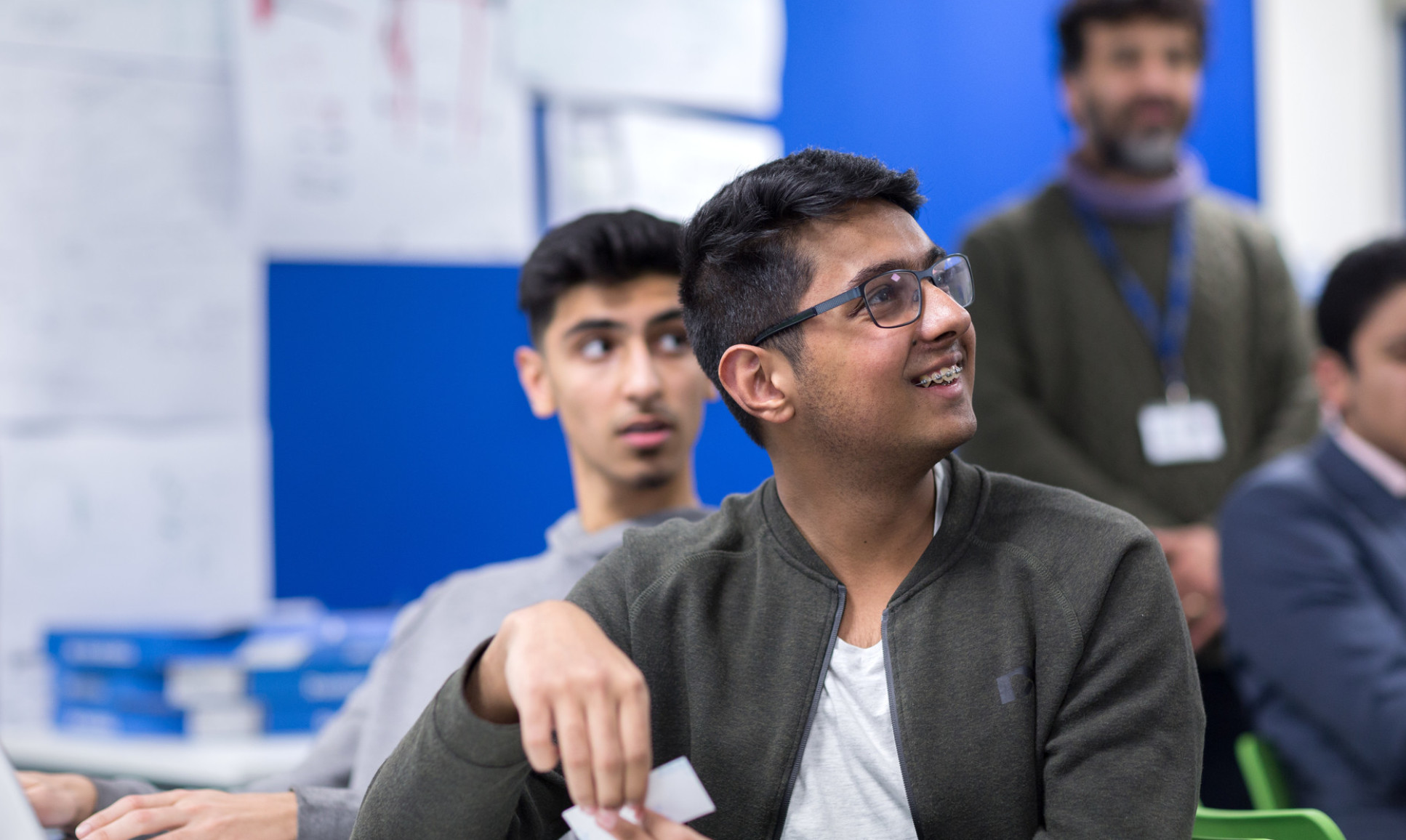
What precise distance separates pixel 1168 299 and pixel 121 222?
2.28 meters

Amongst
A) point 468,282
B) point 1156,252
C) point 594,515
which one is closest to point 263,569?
point 468,282

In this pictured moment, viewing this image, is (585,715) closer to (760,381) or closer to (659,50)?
(760,381)

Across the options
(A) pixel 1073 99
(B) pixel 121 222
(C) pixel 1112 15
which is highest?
(C) pixel 1112 15

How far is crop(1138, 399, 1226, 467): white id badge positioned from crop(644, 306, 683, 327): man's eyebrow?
1.35m

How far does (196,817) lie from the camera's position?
1.27 meters

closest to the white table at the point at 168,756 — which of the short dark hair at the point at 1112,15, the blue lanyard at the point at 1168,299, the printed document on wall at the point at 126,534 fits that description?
the printed document on wall at the point at 126,534

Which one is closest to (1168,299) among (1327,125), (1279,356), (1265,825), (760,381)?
(1279,356)

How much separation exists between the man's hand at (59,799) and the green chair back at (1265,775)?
5.27ft

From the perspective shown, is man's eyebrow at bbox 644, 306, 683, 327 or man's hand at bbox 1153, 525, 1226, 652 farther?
man's hand at bbox 1153, 525, 1226, 652

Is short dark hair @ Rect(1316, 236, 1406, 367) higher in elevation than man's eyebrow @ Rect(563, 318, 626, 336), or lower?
higher

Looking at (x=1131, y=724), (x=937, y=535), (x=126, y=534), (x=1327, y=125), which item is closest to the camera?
(x=1131, y=724)

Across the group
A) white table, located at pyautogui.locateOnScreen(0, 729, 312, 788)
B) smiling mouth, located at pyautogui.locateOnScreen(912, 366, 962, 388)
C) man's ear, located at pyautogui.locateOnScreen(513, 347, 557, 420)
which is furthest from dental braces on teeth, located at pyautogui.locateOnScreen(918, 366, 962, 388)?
white table, located at pyautogui.locateOnScreen(0, 729, 312, 788)

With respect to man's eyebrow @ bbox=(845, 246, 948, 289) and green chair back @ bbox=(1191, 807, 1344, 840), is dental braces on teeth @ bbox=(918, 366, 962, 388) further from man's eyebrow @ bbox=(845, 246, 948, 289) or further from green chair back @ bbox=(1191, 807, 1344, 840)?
green chair back @ bbox=(1191, 807, 1344, 840)

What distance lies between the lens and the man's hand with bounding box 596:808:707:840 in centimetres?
97
